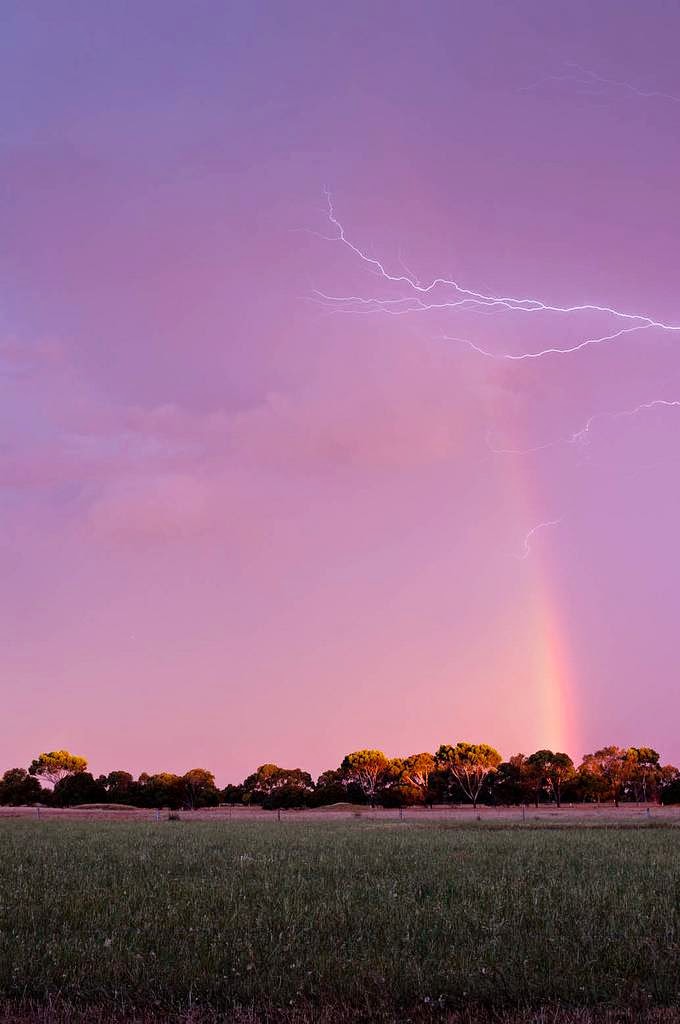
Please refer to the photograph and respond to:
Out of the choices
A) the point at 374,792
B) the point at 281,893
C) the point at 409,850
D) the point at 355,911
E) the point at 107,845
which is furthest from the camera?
the point at 374,792

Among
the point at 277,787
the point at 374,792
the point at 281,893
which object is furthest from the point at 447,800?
the point at 281,893

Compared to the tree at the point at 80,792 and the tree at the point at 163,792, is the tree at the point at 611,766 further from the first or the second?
the tree at the point at 80,792

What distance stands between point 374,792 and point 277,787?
68.9 feet

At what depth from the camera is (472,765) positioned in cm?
13500

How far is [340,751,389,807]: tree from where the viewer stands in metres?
145

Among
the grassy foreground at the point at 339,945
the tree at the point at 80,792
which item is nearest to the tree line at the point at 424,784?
the tree at the point at 80,792

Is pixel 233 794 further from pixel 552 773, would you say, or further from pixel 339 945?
pixel 339 945

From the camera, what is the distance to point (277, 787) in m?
152

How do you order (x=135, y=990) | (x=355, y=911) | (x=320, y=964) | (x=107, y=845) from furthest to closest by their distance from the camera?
(x=107, y=845) < (x=355, y=911) < (x=320, y=964) < (x=135, y=990)

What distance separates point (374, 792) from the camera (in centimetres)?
14225

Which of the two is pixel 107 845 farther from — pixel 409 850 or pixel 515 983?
pixel 515 983

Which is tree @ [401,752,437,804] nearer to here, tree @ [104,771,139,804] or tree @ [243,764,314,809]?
tree @ [243,764,314,809]

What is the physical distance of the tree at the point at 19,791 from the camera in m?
138

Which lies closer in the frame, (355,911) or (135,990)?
(135,990)
